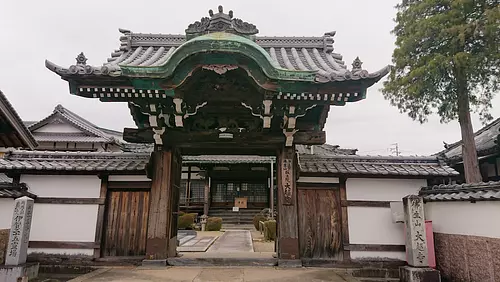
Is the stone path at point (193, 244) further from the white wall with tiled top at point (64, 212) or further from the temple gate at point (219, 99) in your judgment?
the white wall with tiled top at point (64, 212)

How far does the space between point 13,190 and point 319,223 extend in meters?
6.76

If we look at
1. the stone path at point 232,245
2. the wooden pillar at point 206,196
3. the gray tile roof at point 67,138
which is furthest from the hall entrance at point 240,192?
the stone path at point 232,245

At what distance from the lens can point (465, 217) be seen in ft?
19.4

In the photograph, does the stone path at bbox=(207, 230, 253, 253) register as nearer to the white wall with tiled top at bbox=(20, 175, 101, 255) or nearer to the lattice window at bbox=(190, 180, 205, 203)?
the white wall with tiled top at bbox=(20, 175, 101, 255)

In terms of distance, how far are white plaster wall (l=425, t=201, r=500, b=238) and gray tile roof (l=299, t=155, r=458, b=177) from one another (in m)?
0.87

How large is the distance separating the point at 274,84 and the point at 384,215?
4.03m

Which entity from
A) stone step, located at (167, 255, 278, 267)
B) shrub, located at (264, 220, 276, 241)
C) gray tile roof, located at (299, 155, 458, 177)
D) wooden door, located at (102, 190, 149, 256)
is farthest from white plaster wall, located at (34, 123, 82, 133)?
gray tile roof, located at (299, 155, 458, 177)

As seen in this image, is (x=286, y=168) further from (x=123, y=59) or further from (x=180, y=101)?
(x=123, y=59)

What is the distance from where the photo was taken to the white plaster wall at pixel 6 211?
263 inches

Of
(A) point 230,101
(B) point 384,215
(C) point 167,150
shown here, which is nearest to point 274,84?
(A) point 230,101

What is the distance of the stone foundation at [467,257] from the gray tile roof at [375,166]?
148cm

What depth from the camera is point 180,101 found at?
6.13m

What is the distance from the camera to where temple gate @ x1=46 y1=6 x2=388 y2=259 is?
227 inches

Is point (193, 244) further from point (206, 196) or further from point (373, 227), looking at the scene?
point (206, 196)
